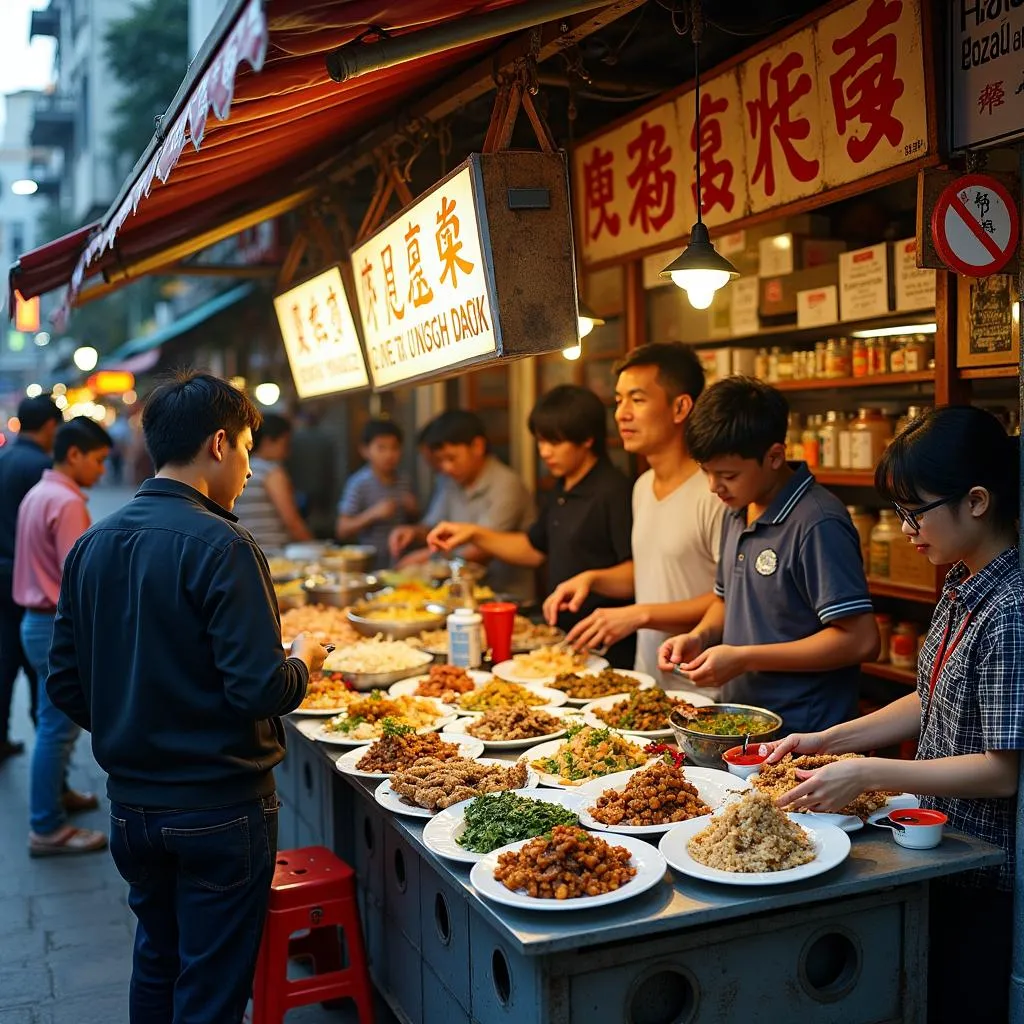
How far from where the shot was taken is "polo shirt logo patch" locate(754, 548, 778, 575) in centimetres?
384

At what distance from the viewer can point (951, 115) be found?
3.66 meters

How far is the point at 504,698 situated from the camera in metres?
4.27

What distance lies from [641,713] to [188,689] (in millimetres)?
1675

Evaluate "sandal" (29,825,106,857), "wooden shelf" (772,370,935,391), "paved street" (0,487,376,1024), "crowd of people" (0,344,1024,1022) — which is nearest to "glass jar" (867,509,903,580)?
"wooden shelf" (772,370,935,391)

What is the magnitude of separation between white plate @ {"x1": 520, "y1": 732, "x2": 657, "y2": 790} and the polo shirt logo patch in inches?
30.0

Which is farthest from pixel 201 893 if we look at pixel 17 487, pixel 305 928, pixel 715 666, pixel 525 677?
pixel 17 487

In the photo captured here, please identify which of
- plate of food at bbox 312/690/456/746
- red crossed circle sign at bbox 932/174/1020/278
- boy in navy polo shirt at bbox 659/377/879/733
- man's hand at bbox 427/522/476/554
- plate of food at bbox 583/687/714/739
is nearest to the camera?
red crossed circle sign at bbox 932/174/1020/278

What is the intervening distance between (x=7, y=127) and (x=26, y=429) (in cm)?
8705

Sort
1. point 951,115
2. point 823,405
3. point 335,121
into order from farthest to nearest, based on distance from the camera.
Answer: point 823,405, point 335,121, point 951,115

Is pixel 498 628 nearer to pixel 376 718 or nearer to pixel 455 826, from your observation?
pixel 376 718

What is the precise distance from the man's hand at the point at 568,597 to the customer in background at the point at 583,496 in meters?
0.25

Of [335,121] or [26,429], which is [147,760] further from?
[26,429]

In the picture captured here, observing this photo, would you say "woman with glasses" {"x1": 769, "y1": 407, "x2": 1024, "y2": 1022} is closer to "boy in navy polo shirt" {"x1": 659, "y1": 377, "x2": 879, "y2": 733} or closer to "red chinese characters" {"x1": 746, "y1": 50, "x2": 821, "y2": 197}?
"boy in navy polo shirt" {"x1": 659, "y1": 377, "x2": 879, "y2": 733}

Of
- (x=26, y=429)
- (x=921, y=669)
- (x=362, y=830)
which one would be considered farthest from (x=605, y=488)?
(x=26, y=429)
